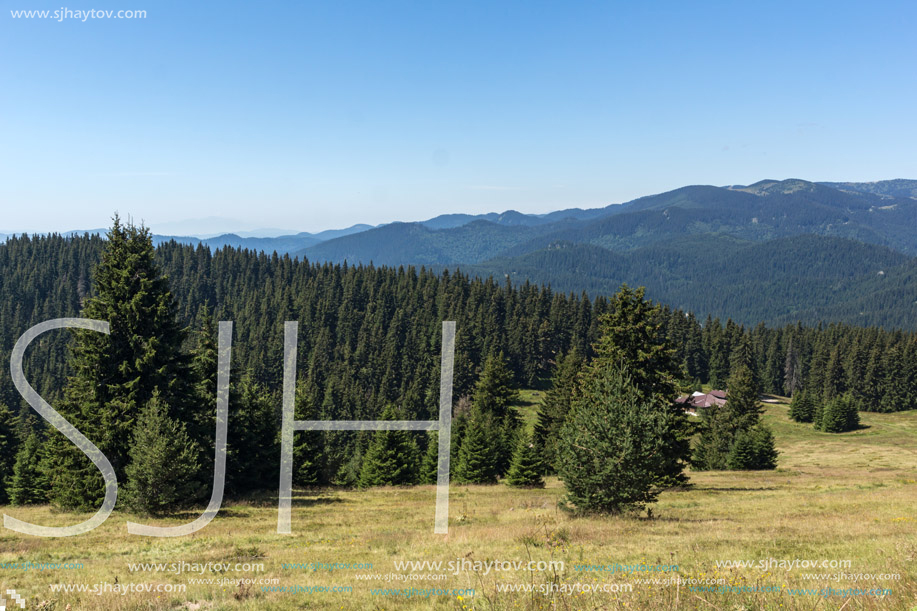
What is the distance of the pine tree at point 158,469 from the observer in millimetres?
21047

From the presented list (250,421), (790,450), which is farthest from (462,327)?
(250,421)

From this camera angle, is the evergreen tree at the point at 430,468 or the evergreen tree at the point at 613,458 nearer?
the evergreen tree at the point at 613,458

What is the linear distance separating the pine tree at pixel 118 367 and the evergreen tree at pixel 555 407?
107 ft

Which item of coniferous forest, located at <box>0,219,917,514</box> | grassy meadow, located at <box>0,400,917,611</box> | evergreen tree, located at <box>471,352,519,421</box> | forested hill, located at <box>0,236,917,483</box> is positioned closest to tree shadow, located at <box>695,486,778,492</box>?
grassy meadow, located at <box>0,400,917,611</box>

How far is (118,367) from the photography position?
2597 cm

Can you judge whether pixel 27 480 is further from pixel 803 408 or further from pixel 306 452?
pixel 803 408

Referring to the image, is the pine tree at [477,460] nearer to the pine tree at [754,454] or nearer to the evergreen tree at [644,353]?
the evergreen tree at [644,353]

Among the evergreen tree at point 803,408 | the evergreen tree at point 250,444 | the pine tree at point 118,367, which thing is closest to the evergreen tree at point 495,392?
the evergreen tree at point 250,444

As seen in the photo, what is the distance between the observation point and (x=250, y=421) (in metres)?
31.9

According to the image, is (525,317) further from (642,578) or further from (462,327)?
(642,578)

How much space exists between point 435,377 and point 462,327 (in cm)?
1670

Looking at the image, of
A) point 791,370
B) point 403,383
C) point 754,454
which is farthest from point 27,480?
point 791,370

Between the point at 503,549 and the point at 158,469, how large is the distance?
14481 millimetres

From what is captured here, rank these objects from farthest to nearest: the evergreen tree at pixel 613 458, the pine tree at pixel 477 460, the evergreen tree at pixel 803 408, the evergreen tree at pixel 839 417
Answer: the evergreen tree at pixel 803 408
the evergreen tree at pixel 839 417
the pine tree at pixel 477 460
the evergreen tree at pixel 613 458
